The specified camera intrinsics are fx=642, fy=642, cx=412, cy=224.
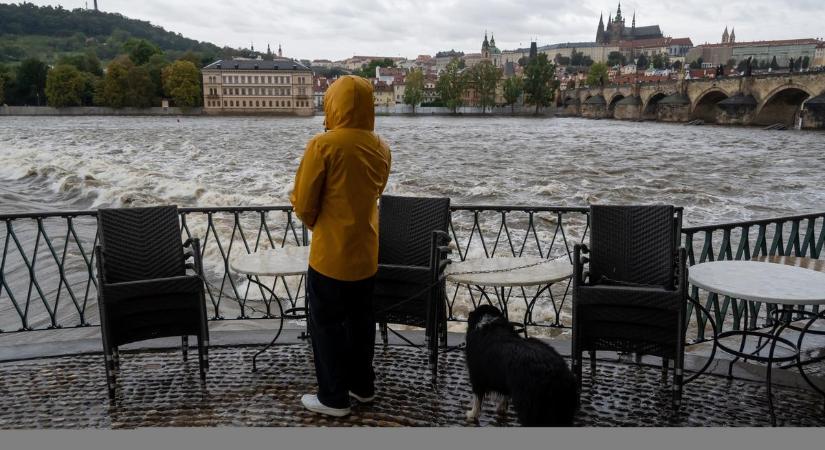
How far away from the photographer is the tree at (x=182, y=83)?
103688mm

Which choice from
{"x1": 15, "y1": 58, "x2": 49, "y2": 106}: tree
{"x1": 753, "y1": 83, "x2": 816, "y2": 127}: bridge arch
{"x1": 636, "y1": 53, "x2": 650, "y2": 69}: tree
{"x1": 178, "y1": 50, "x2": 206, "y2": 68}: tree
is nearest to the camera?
{"x1": 753, "y1": 83, "x2": 816, "y2": 127}: bridge arch

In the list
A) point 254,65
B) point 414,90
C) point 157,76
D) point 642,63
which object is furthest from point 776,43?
point 157,76

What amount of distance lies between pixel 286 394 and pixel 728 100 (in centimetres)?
7300

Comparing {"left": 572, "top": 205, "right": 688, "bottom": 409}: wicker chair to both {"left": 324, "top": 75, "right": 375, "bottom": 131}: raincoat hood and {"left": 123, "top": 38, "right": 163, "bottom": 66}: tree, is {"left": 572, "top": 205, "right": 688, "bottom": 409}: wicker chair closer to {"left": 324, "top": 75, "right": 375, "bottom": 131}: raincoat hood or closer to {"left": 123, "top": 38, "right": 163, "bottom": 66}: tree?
{"left": 324, "top": 75, "right": 375, "bottom": 131}: raincoat hood

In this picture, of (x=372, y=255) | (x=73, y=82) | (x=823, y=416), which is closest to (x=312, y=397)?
(x=372, y=255)

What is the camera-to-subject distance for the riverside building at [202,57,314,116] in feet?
352

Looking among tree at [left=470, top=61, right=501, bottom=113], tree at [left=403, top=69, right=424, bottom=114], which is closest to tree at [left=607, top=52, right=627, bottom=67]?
tree at [left=470, top=61, right=501, bottom=113]

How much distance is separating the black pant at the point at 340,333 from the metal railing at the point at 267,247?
4.11 ft

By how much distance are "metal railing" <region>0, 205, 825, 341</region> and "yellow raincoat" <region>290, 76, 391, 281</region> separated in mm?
1584

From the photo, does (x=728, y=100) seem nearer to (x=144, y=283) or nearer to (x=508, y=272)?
(x=508, y=272)

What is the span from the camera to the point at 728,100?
67062 mm

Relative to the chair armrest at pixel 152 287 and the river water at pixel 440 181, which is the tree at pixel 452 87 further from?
the chair armrest at pixel 152 287

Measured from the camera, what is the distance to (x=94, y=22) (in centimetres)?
17788
